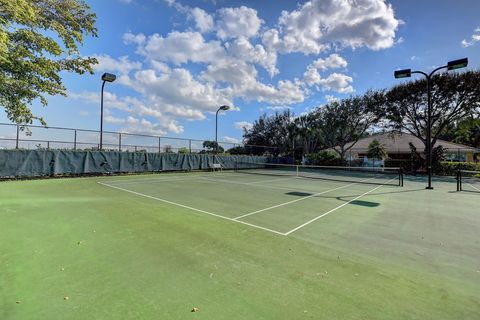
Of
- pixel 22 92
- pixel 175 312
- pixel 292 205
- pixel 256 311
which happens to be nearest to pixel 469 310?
pixel 256 311

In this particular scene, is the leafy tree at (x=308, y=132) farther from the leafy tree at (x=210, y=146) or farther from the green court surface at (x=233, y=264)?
the green court surface at (x=233, y=264)

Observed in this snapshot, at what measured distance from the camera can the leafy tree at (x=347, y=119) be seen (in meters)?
34.1

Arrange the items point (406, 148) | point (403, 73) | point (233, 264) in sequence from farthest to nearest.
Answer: point (406, 148), point (403, 73), point (233, 264)

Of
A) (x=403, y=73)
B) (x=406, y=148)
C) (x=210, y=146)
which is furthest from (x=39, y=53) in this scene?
(x=406, y=148)

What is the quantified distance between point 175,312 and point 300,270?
1843mm

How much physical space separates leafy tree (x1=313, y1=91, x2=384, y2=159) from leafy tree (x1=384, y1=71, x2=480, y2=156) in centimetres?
270

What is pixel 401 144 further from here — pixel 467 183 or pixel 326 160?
pixel 467 183

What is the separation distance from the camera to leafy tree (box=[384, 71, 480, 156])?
80.9 ft

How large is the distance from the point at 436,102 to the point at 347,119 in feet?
34.9

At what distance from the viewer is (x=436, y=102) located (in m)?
26.4

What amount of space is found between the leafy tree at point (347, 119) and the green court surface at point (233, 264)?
1168 inches

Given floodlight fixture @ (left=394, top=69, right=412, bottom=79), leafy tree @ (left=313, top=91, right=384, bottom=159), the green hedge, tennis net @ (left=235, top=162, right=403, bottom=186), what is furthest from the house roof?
floodlight fixture @ (left=394, top=69, right=412, bottom=79)

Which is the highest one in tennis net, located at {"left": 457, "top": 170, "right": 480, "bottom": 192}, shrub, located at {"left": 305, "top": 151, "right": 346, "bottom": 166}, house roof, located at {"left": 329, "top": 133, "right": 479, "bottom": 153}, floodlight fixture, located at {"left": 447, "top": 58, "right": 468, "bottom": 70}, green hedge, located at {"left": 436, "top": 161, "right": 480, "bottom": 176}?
floodlight fixture, located at {"left": 447, "top": 58, "right": 468, "bottom": 70}

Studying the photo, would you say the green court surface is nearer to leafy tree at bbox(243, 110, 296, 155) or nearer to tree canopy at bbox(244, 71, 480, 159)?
tree canopy at bbox(244, 71, 480, 159)
